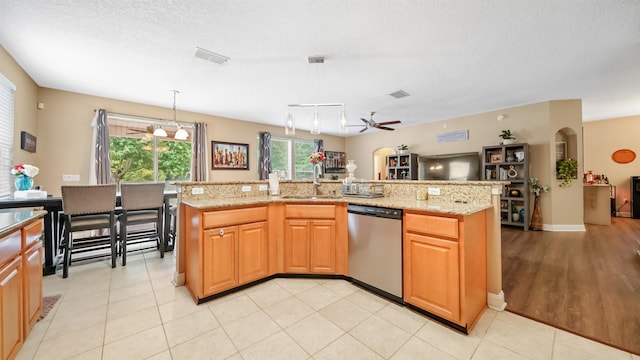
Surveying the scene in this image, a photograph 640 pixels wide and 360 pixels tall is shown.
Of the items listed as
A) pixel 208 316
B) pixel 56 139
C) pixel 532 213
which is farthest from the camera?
pixel 532 213

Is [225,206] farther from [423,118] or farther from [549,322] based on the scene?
[423,118]

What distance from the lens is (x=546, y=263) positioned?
2979 mm

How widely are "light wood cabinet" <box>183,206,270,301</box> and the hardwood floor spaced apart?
2.34 meters

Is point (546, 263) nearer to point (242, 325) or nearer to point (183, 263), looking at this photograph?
point (242, 325)

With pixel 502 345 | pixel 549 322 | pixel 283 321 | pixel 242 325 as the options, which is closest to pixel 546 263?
pixel 549 322

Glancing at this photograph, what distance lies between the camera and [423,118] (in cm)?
617

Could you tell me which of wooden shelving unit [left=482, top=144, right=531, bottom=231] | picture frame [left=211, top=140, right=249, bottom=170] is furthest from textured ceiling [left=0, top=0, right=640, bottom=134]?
picture frame [left=211, top=140, right=249, bottom=170]

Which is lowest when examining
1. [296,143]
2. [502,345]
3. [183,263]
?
[502,345]

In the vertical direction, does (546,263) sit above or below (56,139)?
below

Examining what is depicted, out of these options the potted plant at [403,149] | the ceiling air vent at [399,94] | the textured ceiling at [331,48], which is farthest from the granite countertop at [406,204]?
the potted plant at [403,149]

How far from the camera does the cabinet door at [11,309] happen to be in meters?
1.28

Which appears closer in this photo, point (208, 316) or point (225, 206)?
point (208, 316)

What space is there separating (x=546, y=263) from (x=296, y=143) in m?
6.14

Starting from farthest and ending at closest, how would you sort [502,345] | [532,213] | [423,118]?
1. [423,118]
2. [532,213]
3. [502,345]
